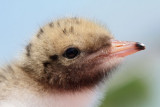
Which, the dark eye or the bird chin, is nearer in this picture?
the dark eye

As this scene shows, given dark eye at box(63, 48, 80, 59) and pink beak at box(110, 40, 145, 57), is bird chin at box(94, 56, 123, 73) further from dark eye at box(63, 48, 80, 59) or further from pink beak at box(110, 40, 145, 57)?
dark eye at box(63, 48, 80, 59)

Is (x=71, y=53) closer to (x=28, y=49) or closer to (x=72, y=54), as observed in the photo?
(x=72, y=54)

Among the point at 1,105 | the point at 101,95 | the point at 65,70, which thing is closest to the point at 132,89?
the point at 101,95

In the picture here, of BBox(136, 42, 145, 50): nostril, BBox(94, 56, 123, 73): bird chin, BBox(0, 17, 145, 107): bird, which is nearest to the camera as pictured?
BBox(0, 17, 145, 107): bird

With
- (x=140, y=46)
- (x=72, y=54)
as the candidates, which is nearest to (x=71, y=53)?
(x=72, y=54)

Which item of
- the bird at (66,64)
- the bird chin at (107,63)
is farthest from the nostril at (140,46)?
the bird chin at (107,63)

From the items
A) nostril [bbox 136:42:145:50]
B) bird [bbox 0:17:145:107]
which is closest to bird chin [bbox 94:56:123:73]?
bird [bbox 0:17:145:107]

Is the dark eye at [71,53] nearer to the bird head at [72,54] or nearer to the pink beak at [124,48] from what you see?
the bird head at [72,54]

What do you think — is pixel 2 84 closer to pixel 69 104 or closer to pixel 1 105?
pixel 1 105
